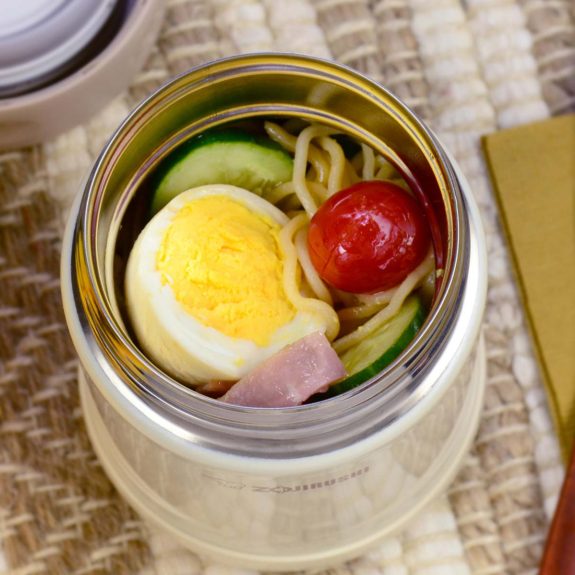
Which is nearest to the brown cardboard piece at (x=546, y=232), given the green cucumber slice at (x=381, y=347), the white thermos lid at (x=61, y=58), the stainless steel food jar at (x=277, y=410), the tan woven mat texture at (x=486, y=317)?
the tan woven mat texture at (x=486, y=317)

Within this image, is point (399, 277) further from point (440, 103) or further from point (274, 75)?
point (440, 103)

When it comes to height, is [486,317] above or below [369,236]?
below

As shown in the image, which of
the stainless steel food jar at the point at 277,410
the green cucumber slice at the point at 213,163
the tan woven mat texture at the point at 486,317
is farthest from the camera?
the tan woven mat texture at the point at 486,317

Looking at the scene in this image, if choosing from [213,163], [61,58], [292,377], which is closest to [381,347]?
[292,377]

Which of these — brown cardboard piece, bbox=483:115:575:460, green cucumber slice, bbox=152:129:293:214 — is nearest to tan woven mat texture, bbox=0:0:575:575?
brown cardboard piece, bbox=483:115:575:460

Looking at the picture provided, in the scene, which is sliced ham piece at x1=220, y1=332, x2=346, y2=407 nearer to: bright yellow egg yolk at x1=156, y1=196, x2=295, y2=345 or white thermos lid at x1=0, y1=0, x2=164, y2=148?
bright yellow egg yolk at x1=156, y1=196, x2=295, y2=345

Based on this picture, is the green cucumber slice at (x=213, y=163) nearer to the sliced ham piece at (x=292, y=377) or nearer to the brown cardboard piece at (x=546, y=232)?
the sliced ham piece at (x=292, y=377)

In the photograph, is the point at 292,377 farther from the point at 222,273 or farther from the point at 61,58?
the point at 61,58
